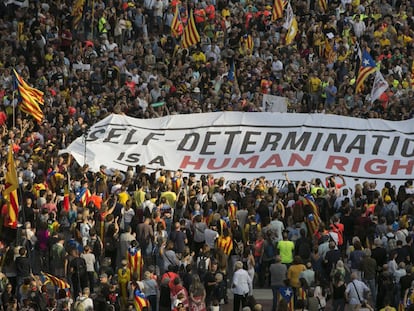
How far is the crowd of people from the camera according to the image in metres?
29.2

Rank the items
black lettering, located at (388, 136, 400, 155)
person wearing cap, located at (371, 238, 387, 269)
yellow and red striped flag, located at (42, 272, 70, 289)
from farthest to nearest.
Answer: black lettering, located at (388, 136, 400, 155) < person wearing cap, located at (371, 238, 387, 269) < yellow and red striped flag, located at (42, 272, 70, 289)

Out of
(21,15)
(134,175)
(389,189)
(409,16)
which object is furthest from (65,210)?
(409,16)

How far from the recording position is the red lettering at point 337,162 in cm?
3703

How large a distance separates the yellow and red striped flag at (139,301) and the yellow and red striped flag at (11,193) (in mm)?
3617

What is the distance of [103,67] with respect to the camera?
144 ft

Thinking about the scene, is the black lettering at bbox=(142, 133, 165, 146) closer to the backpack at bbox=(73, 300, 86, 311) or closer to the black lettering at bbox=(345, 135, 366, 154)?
the black lettering at bbox=(345, 135, 366, 154)

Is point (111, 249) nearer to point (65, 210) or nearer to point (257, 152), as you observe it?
point (65, 210)

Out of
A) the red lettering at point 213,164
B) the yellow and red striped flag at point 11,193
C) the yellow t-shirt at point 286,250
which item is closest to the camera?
the yellow t-shirt at point 286,250

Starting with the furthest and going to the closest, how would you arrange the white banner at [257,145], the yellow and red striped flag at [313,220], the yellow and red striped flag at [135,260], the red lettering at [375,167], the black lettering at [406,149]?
the black lettering at [406,149]
the white banner at [257,145]
the red lettering at [375,167]
the yellow and red striped flag at [313,220]
the yellow and red striped flag at [135,260]

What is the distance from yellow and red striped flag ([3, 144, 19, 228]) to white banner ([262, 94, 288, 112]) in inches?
465

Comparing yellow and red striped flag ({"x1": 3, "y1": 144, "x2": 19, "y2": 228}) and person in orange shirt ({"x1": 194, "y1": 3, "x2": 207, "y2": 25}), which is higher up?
yellow and red striped flag ({"x1": 3, "y1": 144, "x2": 19, "y2": 228})

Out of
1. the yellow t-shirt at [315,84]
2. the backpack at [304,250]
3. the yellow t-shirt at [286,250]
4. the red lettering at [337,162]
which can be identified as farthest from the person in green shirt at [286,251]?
the yellow t-shirt at [315,84]

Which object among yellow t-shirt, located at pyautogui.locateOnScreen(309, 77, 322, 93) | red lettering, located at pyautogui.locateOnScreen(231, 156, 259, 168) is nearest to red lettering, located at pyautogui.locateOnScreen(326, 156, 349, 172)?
red lettering, located at pyautogui.locateOnScreen(231, 156, 259, 168)

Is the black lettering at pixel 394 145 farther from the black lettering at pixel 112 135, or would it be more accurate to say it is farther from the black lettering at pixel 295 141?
the black lettering at pixel 112 135
